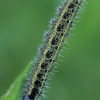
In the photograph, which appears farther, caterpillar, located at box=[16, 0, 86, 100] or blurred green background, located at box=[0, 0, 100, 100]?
blurred green background, located at box=[0, 0, 100, 100]

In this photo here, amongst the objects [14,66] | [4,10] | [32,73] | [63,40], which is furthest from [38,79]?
[4,10]

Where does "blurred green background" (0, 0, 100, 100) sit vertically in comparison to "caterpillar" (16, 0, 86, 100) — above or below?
above

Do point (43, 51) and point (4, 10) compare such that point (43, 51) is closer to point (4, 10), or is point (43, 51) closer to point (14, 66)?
point (14, 66)

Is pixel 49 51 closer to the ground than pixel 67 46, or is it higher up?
closer to the ground

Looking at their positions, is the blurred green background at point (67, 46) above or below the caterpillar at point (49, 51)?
above

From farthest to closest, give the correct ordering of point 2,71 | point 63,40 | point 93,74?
point 93,74, point 2,71, point 63,40
